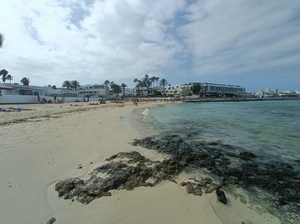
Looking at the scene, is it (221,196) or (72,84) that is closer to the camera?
(221,196)

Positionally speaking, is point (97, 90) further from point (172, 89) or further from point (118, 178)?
point (118, 178)

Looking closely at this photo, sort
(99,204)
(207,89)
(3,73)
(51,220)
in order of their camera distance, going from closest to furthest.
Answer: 1. (51,220)
2. (99,204)
3. (3,73)
4. (207,89)

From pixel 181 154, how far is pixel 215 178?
5.81 ft

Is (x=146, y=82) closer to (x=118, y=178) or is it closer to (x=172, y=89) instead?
(x=172, y=89)

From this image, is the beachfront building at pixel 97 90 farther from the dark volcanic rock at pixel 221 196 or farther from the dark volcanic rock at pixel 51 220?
the dark volcanic rock at pixel 221 196

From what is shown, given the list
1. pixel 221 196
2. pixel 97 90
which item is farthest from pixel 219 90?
pixel 221 196

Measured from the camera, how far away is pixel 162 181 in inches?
150

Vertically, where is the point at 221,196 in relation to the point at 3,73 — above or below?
below

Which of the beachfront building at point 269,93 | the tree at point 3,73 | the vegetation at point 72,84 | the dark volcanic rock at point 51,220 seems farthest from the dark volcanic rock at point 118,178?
the beachfront building at point 269,93

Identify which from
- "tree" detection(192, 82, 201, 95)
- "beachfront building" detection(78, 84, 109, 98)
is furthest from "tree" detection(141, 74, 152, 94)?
"beachfront building" detection(78, 84, 109, 98)

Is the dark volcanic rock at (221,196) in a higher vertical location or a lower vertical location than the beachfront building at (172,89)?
lower

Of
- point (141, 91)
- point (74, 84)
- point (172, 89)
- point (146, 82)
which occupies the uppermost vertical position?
point (146, 82)

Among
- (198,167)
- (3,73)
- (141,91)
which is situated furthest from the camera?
(141,91)

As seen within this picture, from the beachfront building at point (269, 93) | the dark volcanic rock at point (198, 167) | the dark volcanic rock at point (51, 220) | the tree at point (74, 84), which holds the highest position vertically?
the tree at point (74, 84)
